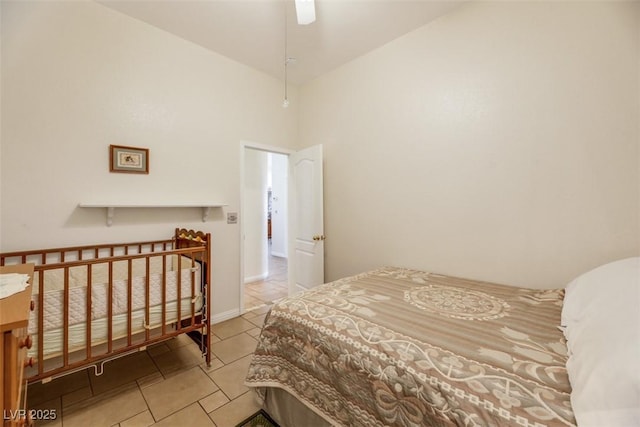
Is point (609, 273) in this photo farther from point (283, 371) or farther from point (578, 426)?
point (283, 371)

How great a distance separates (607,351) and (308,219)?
2585 millimetres

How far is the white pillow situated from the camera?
0.63 metres

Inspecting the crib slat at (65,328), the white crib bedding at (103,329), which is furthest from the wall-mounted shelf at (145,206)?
the white crib bedding at (103,329)

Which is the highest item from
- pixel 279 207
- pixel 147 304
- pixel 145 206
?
pixel 279 207

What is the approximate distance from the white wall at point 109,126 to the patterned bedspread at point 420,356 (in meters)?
1.60

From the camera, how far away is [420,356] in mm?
1014

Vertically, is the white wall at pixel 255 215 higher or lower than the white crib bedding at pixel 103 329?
higher

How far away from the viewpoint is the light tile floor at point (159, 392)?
59.6 inches

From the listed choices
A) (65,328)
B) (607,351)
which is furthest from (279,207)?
(607,351)

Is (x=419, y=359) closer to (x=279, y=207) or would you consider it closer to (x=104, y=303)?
(x=104, y=303)

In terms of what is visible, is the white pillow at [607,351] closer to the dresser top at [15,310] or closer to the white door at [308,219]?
the dresser top at [15,310]

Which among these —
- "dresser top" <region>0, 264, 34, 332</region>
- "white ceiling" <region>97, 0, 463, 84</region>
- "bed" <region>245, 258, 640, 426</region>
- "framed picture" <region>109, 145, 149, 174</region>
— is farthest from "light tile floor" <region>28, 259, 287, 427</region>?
"white ceiling" <region>97, 0, 463, 84</region>

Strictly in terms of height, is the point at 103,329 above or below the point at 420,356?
below

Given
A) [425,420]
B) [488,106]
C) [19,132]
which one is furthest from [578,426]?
[19,132]
